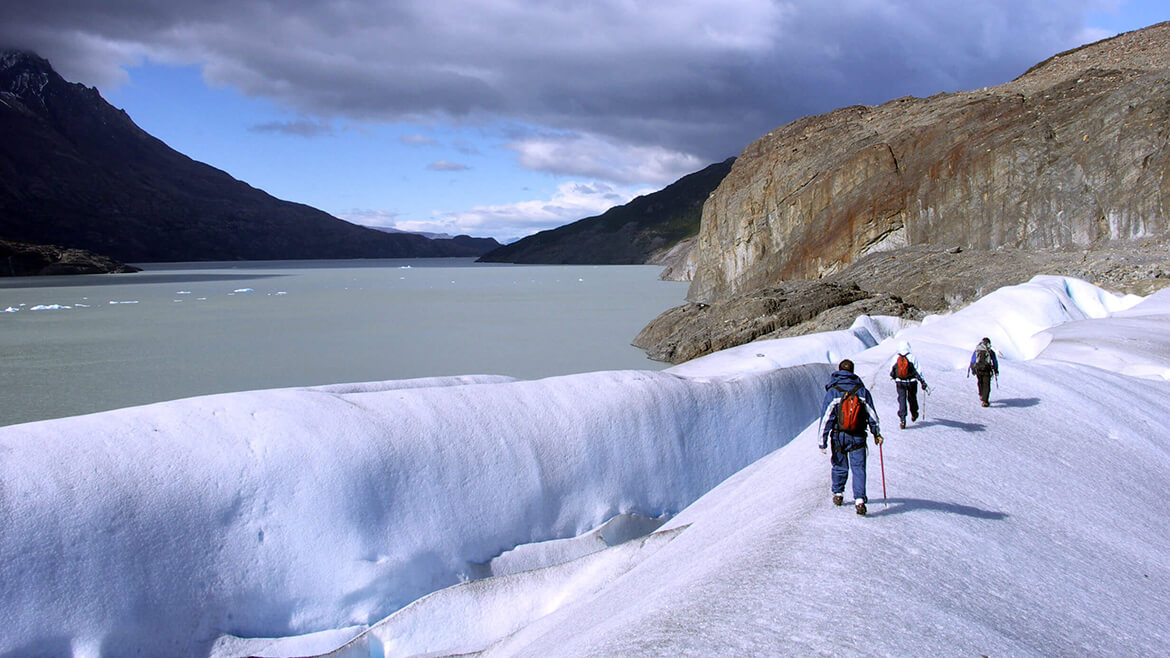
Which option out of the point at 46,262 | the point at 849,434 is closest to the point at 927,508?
the point at 849,434

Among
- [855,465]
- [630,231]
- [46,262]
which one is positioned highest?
[630,231]

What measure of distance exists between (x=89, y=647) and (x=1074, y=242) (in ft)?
87.2

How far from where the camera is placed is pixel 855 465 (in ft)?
17.5

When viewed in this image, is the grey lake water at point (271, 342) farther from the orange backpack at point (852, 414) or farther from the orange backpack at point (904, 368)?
the orange backpack at point (852, 414)

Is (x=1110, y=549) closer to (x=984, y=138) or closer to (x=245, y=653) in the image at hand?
(x=245, y=653)

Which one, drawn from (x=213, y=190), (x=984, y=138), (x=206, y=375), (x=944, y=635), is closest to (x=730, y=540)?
(x=944, y=635)

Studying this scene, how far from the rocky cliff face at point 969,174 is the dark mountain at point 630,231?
301ft

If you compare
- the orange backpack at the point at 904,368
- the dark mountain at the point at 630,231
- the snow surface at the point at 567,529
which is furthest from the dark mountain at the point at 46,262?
the orange backpack at the point at 904,368

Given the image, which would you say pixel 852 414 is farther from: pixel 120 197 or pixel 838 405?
pixel 120 197

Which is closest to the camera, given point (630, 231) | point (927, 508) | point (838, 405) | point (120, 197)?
point (838, 405)

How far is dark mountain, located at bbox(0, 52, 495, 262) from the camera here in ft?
416

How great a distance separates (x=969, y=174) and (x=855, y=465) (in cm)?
2632

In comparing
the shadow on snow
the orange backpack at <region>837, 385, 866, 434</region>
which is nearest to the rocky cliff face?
the shadow on snow

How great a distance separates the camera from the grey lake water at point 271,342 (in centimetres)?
1656
